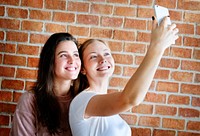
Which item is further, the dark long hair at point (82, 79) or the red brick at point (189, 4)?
the red brick at point (189, 4)

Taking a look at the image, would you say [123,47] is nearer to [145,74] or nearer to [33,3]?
[33,3]

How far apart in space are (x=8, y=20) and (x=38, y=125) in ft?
2.64

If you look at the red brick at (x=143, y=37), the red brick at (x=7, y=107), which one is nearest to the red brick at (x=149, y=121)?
the red brick at (x=143, y=37)

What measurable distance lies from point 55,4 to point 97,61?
671 millimetres

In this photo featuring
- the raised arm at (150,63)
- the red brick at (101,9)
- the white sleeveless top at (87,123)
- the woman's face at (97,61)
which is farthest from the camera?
the red brick at (101,9)

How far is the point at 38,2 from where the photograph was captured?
1951mm

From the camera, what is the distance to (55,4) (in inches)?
76.9

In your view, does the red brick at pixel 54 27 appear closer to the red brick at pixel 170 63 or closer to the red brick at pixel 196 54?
the red brick at pixel 170 63

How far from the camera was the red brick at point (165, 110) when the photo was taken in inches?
77.5

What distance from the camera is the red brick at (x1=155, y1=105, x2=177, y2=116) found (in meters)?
1.97

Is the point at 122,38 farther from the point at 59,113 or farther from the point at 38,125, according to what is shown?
the point at 38,125

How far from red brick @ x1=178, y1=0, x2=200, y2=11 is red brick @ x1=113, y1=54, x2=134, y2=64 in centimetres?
48

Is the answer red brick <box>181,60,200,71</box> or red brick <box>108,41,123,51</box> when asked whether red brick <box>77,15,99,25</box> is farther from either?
red brick <box>181,60,200,71</box>

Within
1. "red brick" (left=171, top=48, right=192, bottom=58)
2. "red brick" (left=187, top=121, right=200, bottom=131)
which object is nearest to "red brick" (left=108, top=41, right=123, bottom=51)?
"red brick" (left=171, top=48, right=192, bottom=58)
